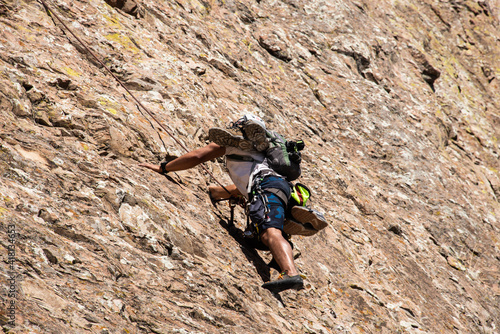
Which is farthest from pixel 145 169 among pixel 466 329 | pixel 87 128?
pixel 466 329

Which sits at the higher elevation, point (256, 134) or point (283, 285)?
point (256, 134)

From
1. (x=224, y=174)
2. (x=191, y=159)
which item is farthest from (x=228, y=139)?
(x=224, y=174)

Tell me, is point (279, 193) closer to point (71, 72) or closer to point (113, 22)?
point (71, 72)

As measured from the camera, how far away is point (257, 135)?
6.82 m

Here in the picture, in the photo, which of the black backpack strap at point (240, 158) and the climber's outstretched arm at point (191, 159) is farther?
the black backpack strap at point (240, 158)

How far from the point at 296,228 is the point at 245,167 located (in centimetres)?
118

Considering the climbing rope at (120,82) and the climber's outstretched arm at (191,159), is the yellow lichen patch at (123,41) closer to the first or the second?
the climbing rope at (120,82)

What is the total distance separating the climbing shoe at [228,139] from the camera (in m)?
6.71

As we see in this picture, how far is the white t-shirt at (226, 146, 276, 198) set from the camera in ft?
22.6

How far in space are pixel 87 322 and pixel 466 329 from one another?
8060mm

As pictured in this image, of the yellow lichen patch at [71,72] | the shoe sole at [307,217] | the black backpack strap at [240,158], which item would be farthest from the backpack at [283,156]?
the yellow lichen patch at [71,72]

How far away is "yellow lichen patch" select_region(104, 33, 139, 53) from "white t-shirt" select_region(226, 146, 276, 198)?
3.44m

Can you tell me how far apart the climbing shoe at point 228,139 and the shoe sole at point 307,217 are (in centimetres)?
116

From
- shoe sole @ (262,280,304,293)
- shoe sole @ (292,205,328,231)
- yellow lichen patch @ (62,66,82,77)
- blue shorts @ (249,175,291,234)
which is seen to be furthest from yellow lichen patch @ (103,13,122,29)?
shoe sole @ (262,280,304,293)
